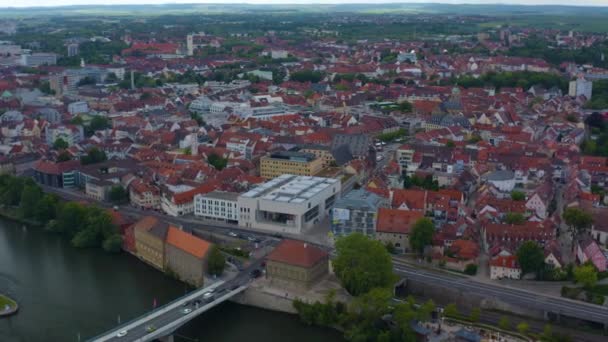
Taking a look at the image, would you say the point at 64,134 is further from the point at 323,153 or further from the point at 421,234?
the point at 421,234

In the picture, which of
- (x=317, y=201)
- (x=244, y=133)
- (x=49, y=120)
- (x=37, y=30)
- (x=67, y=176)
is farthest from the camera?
(x=37, y=30)

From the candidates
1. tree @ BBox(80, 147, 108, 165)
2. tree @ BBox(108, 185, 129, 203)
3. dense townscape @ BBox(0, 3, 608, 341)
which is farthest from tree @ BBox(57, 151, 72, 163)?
tree @ BBox(108, 185, 129, 203)

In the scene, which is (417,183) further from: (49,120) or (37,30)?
(37,30)

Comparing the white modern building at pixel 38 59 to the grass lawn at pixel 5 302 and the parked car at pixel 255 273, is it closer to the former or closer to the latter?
the grass lawn at pixel 5 302

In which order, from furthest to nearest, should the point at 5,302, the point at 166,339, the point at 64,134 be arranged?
the point at 64,134 < the point at 5,302 < the point at 166,339

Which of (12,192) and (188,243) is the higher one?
(188,243)

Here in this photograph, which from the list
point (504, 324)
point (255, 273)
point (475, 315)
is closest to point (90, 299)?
point (255, 273)

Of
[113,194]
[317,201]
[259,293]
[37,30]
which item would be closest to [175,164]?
[113,194]
